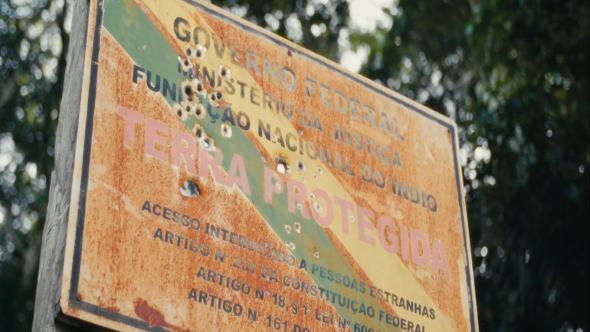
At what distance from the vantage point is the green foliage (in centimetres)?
776

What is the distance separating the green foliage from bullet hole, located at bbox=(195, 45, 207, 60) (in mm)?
5143

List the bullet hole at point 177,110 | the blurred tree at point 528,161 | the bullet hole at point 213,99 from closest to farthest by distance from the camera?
the bullet hole at point 177,110 → the bullet hole at point 213,99 → the blurred tree at point 528,161

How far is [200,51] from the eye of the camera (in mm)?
2887

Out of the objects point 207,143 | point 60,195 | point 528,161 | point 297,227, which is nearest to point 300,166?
point 297,227

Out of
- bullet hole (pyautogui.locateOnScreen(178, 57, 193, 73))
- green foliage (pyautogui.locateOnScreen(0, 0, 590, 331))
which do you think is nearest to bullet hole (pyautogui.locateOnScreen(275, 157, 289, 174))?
bullet hole (pyautogui.locateOnScreen(178, 57, 193, 73))

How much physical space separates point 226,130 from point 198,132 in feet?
0.33

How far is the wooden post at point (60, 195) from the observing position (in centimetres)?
231

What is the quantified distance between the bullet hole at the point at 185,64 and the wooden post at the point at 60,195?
293 millimetres

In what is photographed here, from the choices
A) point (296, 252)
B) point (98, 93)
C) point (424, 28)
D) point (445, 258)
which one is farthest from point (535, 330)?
point (98, 93)

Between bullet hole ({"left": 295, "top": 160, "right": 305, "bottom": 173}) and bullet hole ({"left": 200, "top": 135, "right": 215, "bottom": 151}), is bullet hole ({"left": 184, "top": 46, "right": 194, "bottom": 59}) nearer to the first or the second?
bullet hole ({"left": 200, "top": 135, "right": 215, "bottom": 151})

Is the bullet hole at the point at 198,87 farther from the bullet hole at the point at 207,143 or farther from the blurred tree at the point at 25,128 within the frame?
the blurred tree at the point at 25,128

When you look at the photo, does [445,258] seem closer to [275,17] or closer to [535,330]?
[535,330]

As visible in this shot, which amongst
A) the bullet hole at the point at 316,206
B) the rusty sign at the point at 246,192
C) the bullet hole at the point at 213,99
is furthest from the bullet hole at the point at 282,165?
the bullet hole at the point at 213,99

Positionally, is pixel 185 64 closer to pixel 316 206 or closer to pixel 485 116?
pixel 316 206
